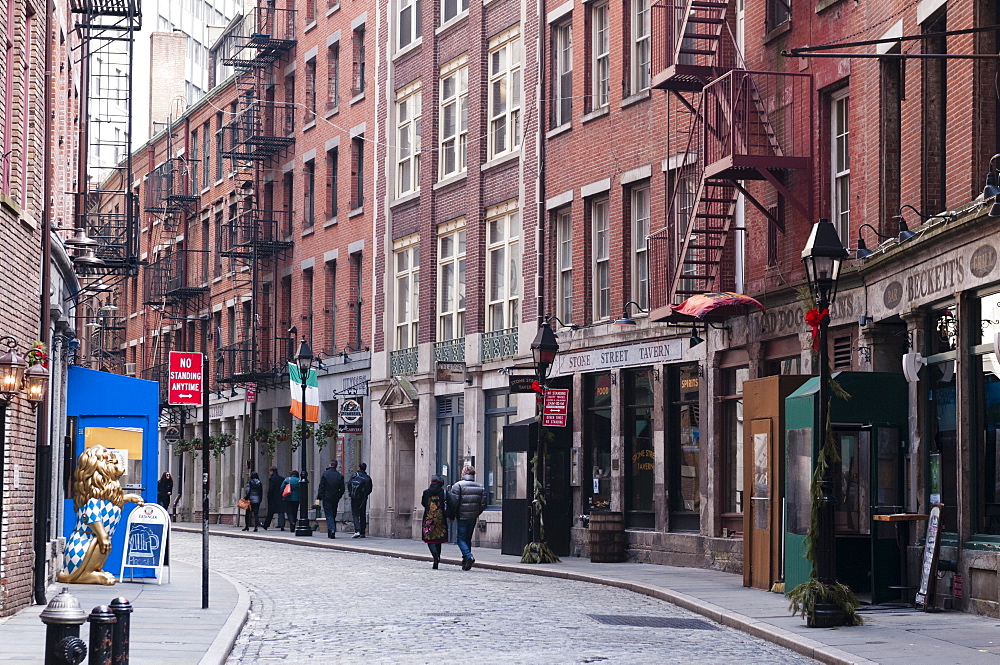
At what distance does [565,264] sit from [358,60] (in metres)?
13.8

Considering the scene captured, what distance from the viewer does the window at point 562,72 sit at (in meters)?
32.0

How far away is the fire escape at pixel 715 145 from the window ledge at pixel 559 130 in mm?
3987

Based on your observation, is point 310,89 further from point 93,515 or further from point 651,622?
point 651,622

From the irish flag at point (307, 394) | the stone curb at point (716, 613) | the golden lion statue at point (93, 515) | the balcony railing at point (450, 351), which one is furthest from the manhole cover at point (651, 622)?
the irish flag at point (307, 394)

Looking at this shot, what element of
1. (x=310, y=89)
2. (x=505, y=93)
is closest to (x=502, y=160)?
(x=505, y=93)

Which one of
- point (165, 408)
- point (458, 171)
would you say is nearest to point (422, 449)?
point (458, 171)

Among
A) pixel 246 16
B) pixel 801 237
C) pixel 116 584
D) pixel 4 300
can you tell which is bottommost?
pixel 116 584

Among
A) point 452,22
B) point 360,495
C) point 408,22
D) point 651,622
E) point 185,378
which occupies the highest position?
point 408,22

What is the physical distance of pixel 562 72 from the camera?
32250 mm

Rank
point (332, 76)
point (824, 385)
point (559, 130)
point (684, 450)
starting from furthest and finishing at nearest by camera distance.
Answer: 1. point (332, 76)
2. point (559, 130)
3. point (684, 450)
4. point (824, 385)

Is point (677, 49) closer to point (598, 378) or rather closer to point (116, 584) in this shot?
point (598, 378)

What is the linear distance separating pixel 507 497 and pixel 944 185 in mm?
12310

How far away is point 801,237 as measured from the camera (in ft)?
76.4

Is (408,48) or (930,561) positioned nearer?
(930,561)
